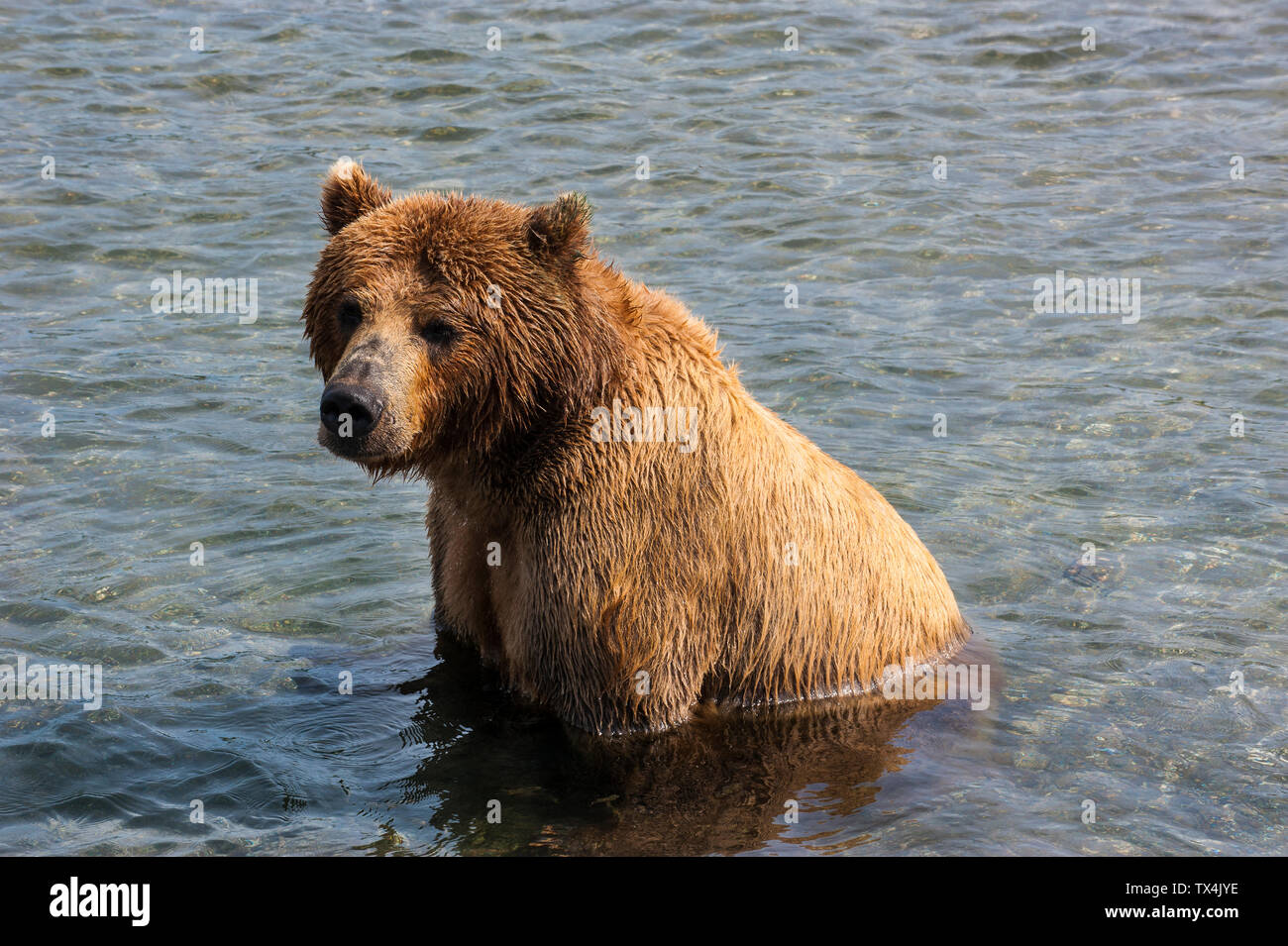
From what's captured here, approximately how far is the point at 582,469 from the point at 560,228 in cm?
102

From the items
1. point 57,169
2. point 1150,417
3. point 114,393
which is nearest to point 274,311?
point 114,393

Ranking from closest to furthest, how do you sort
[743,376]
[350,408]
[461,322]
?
[350,408], [461,322], [743,376]

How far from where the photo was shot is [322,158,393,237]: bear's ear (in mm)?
6508

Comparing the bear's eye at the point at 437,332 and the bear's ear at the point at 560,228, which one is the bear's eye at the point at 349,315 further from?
the bear's ear at the point at 560,228

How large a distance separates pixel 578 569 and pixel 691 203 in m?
8.48

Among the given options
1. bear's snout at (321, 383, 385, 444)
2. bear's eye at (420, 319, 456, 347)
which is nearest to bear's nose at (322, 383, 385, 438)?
bear's snout at (321, 383, 385, 444)

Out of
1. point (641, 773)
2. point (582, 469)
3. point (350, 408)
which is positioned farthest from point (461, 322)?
point (641, 773)

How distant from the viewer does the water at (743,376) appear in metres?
6.78

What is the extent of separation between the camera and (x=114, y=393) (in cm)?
1065

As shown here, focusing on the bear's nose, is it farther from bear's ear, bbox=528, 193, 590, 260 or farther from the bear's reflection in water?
the bear's reflection in water

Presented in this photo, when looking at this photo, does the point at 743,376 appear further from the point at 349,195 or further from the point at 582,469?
the point at 349,195

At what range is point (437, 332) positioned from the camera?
616 centimetres

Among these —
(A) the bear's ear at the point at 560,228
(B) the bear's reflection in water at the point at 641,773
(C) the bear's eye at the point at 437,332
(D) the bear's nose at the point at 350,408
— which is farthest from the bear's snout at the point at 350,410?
(B) the bear's reflection in water at the point at 641,773

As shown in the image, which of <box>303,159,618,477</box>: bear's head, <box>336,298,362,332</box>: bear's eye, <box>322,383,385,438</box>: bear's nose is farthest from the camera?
<box>336,298,362,332</box>: bear's eye
